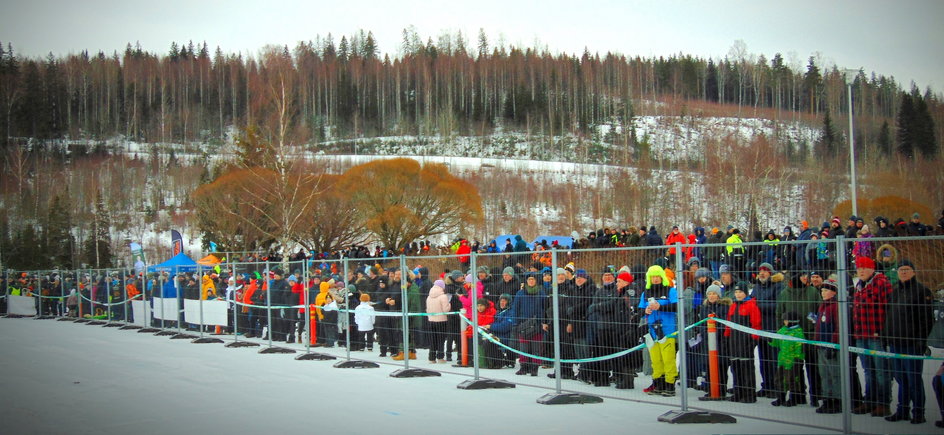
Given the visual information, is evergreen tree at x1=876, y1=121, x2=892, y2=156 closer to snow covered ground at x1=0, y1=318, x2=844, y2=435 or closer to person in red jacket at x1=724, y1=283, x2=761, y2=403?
snow covered ground at x1=0, y1=318, x2=844, y2=435

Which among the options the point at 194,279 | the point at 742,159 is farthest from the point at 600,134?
the point at 194,279

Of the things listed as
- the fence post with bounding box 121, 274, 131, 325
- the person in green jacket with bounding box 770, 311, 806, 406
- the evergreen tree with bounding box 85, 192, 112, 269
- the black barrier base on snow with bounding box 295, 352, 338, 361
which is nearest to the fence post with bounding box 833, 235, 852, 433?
the person in green jacket with bounding box 770, 311, 806, 406

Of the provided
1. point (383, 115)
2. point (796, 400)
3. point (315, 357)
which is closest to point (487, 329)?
point (315, 357)

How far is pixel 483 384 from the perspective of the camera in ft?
36.9

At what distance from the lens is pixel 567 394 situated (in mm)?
9812

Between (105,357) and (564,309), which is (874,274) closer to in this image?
(564,309)

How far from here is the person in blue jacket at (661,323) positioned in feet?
30.9

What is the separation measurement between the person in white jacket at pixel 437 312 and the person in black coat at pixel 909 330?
7586mm

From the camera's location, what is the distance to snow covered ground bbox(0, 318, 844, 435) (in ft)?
27.5

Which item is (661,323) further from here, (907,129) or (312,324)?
(907,129)

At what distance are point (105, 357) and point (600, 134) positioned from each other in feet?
275

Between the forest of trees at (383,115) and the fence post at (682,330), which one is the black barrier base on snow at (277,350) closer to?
the fence post at (682,330)

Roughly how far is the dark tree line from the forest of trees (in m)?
0.28

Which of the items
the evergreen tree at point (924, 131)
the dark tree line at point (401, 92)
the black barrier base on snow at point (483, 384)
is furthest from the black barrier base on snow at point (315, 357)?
the dark tree line at point (401, 92)
